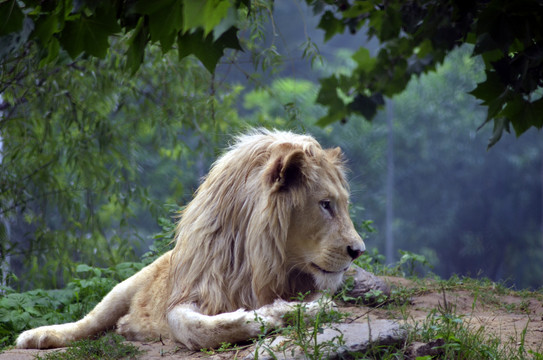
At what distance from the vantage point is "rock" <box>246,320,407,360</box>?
8.97 feet

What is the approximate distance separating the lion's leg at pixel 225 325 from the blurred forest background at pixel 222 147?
125cm

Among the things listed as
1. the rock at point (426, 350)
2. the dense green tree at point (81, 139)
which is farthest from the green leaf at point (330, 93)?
the dense green tree at point (81, 139)

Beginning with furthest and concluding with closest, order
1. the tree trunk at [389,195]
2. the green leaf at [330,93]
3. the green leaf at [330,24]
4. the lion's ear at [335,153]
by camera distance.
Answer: the tree trunk at [389,195], the lion's ear at [335,153], the green leaf at [330,24], the green leaf at [330,93]

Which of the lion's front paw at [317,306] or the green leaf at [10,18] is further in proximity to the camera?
the lion's front paw at [317,306]

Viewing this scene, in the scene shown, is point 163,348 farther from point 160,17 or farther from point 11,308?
point 160,17

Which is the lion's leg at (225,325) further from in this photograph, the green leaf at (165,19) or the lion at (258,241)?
the green leaf at (165,19)

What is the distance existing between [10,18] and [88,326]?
260cm

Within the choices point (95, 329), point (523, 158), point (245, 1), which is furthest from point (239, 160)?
point (523, 158)

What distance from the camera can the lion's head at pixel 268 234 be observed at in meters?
3.44

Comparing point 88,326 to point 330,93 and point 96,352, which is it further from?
point 330,93

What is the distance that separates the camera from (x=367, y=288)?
3.93 meters

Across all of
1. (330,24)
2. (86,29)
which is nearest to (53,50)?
(86,29)

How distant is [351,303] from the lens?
12.8 feet

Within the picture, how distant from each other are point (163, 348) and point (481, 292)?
7.44 feet
